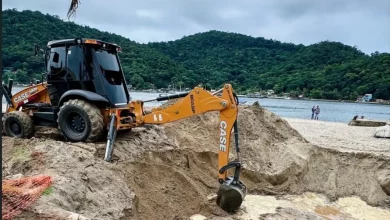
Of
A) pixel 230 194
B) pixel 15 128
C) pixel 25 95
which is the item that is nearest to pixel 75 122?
pixel 15 128

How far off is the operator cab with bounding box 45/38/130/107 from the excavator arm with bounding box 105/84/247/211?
1053 millimetres

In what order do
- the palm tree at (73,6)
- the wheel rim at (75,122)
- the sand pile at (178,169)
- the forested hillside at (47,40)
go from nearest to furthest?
the palm tree at (73,6) → the sand pile at (178,169) → the wheel rim at (75,122) → the forested hillside at (47,40)

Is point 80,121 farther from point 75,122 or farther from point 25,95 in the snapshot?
point 25,95

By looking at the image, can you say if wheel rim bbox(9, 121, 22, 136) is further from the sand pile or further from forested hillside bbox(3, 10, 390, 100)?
forested hillside bbox(3, 10, 390, 100)

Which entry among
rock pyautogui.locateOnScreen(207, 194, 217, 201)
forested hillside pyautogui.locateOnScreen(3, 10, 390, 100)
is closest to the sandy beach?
rock pyautogui.locateOnScreen(207, 194, 217, 201)

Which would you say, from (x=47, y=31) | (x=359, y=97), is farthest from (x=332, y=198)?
(x=359, y=97)

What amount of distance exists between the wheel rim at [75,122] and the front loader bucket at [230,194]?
2.95 metres

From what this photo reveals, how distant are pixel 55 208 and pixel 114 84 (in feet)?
Result: 12.8

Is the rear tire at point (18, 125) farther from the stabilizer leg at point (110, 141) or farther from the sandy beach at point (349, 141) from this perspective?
the sandy beach at point (349, 141)

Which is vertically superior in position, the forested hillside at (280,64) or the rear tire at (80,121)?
the forested hillside at (280,64)

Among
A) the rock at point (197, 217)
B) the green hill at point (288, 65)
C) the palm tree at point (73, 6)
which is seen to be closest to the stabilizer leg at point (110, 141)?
the rock at point (197, 217)

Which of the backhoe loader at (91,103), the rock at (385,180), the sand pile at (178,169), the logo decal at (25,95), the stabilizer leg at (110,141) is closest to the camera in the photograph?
the sand pile at (178,169)

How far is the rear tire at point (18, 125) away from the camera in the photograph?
8.02m

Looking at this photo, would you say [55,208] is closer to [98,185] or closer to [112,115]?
[98,185]
